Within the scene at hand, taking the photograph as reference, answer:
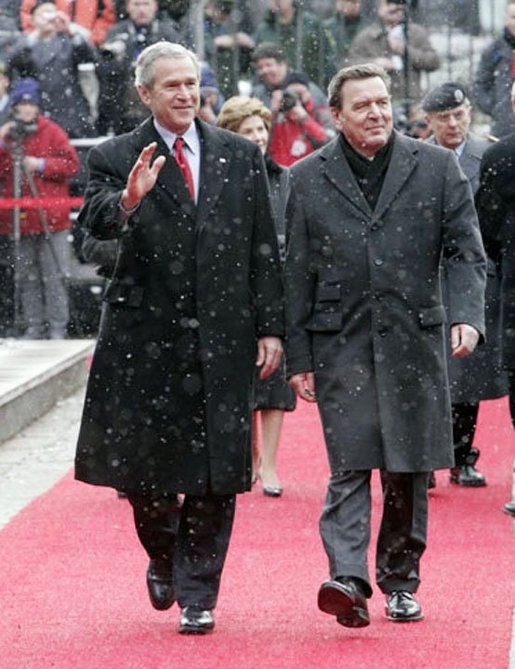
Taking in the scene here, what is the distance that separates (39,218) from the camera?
1602cm

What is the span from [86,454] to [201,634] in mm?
743

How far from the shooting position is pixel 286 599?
300 inches

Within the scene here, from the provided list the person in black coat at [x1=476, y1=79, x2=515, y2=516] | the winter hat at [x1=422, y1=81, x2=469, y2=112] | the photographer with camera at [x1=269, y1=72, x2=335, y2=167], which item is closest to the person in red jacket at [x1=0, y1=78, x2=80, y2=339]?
the photographer with camera at [x1=269, y1=72, x2=335, y2=167]

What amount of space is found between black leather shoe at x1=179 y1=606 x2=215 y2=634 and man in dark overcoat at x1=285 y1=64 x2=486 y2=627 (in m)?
0.46

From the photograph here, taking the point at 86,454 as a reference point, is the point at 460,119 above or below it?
above

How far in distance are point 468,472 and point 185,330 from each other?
3.91 meters

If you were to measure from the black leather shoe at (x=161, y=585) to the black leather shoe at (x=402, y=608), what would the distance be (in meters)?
0.78

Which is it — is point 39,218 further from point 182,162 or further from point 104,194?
point 104,194

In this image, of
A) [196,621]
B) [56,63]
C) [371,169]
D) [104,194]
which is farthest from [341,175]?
[56,63]

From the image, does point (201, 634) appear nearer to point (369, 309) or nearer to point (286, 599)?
point (286, 599)

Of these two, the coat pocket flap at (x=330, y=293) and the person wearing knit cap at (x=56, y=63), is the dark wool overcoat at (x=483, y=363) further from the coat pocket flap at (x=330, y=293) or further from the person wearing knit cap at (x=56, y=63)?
the person wearing knit cap at (x=56, y=63)

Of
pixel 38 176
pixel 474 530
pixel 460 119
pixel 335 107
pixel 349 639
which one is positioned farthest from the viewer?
pixel 38 176

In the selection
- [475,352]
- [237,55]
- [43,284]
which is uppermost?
[237,55]

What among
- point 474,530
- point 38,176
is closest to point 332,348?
point 474,530
